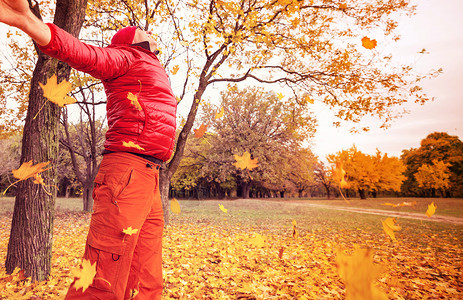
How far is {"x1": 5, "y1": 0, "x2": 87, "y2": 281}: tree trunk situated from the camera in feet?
10.6

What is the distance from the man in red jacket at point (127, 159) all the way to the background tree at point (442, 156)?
42652mm

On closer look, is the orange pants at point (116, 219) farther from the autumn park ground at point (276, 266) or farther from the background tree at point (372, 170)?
the background tree at point (372, 170)

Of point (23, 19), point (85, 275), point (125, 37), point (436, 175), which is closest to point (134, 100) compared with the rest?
point (125, 37)

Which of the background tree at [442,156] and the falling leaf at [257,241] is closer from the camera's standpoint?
the falling leaf at [257,241]

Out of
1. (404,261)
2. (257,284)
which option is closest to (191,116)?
(257,284)

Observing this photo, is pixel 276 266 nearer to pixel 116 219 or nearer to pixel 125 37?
pixel 116 219

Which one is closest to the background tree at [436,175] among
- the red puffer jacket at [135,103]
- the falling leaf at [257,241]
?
the falling leaf at [257,241]

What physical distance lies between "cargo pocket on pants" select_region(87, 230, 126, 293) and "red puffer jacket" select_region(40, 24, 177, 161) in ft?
1.97

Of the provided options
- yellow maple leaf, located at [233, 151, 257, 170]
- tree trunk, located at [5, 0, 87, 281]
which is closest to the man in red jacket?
yellow maple leaf, located at [233, 151, 257, 170]

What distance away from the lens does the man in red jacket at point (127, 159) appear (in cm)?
158

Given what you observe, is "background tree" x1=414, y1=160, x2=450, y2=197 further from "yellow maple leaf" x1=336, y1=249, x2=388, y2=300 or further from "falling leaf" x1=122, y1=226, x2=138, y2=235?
"falling leaf" x1=122, y1=226, x2=138, y2=235

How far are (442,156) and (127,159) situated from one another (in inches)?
1840

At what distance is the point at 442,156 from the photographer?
36.2 meters

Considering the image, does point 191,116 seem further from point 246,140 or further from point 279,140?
point 279,140
